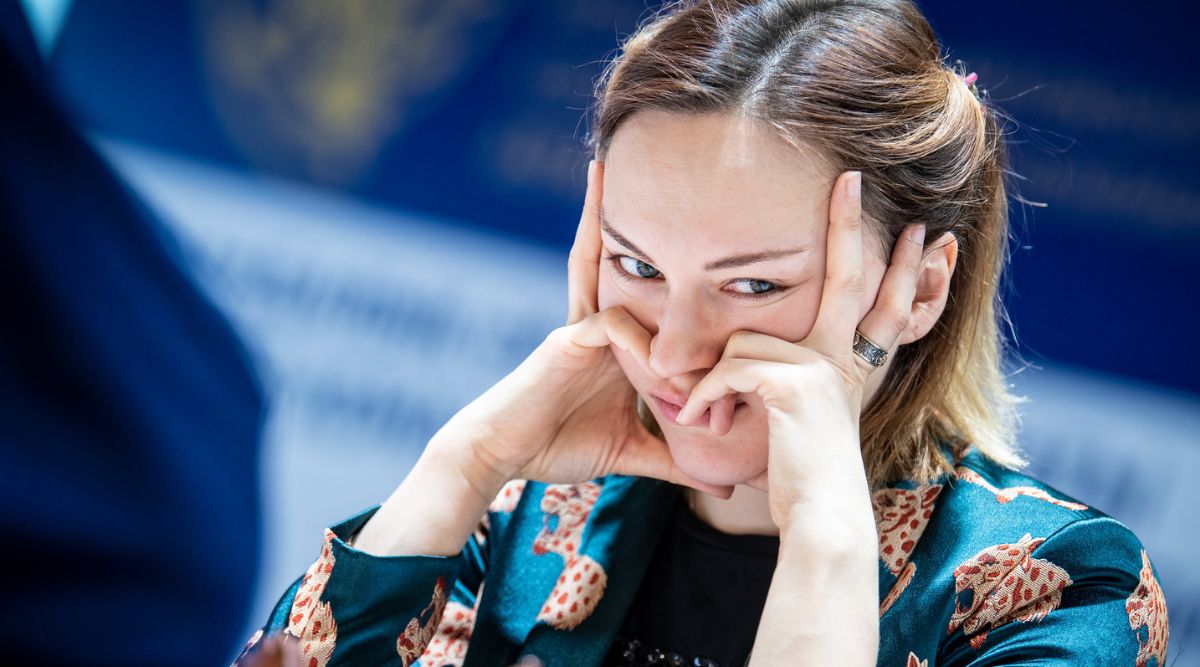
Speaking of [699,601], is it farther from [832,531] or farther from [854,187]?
[854,187]

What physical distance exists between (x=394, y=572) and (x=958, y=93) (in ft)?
2.90

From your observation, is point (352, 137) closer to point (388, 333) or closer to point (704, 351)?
point (388, 333)

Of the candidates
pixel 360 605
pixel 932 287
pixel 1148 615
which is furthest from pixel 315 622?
pixel 1148 615

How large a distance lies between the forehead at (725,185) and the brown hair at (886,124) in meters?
0.02

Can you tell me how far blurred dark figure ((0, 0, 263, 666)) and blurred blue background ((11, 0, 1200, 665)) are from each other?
3.7 inches

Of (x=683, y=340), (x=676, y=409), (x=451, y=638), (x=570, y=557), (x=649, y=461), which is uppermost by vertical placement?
(x=683, y=340)

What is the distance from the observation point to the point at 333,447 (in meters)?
2.38

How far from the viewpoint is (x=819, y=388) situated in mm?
1260

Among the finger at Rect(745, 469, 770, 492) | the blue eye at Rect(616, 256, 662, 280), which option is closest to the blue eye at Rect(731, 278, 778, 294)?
the blue eye at Rect(616, 256, 662, 280)

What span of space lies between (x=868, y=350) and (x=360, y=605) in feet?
2.18

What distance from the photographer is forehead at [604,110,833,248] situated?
48.6 inches

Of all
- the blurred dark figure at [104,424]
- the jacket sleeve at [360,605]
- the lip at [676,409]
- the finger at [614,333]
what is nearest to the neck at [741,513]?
the lip at [676,409]

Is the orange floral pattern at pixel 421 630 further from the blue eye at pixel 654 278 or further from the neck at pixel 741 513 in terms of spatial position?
the blue eye at pixel 654 278

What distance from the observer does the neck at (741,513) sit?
1491 millimetres
